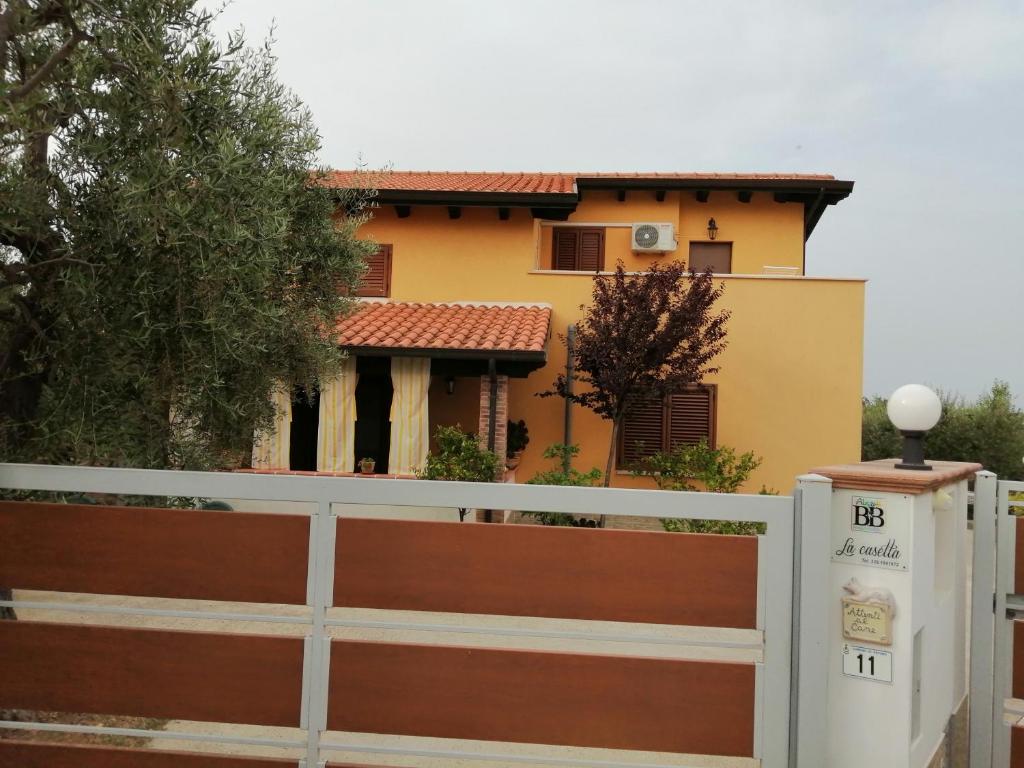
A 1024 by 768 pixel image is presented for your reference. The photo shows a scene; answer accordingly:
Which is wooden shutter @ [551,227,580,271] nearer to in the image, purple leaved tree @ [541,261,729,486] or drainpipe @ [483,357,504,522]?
purple leaved tree @ [541,261,729,486]

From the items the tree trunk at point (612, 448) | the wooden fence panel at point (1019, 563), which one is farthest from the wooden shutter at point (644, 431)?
the wooden fence panel at point (1019, 563)

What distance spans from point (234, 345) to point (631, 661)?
332 centimetres

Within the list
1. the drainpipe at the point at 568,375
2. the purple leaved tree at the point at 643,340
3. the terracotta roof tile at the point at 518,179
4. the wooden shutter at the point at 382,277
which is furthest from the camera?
the wooden shutter at the point at 382,277

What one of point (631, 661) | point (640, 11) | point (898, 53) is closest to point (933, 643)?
point (631, 661)

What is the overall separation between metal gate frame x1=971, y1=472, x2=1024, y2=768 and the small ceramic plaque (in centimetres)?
110

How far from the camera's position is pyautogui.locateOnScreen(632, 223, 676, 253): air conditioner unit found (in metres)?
14.3

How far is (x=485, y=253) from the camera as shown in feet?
45.2

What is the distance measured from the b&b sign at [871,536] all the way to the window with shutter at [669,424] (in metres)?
10.0

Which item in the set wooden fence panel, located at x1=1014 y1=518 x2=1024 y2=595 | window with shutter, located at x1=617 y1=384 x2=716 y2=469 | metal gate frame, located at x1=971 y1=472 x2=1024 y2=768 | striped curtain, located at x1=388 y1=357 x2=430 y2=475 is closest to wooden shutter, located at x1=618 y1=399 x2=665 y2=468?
window with shutter, located at x1=617 y1=384 x2=716 y2=469

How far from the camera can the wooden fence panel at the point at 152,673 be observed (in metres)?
2.73

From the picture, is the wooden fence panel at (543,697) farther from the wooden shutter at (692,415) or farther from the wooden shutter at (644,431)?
the wooden shutter at (692,415)

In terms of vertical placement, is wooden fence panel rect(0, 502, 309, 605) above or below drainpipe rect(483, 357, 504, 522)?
below

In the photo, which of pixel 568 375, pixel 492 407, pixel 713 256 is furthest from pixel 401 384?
pixel 713 256

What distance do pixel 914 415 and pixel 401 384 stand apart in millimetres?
9368
